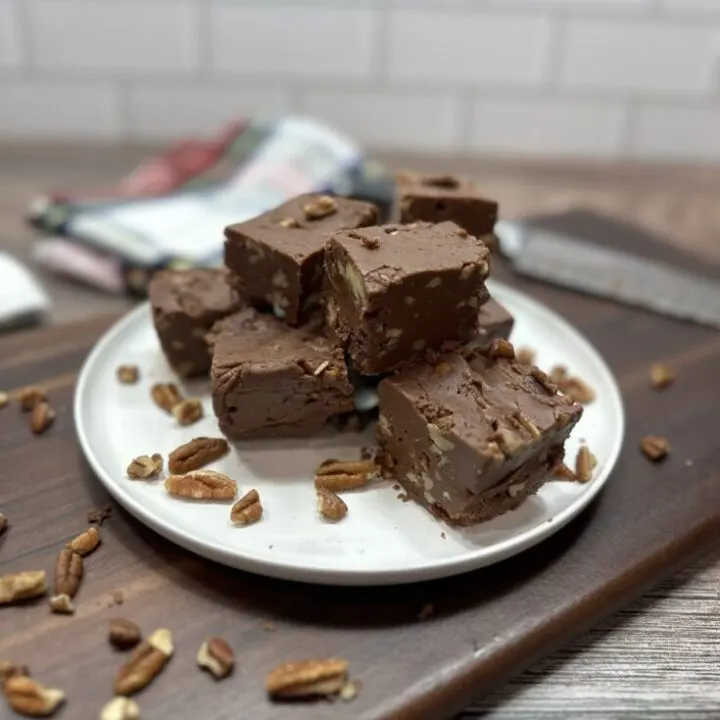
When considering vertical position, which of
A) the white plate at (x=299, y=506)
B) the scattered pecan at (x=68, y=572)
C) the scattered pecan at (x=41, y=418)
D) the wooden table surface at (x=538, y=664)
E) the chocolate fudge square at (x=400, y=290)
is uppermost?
the chocolate fudge square at (x=400, y=290)

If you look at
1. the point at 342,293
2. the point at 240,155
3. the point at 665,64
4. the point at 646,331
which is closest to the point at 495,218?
the point at 342,293

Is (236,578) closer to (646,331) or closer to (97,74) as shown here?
(646,331)

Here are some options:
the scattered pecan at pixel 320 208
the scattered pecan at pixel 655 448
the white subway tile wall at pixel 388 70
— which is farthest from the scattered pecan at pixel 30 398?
the white subway tile wall at pixel 388 70

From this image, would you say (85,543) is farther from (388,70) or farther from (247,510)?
(388,70)

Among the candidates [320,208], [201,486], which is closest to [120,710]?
[201,486]

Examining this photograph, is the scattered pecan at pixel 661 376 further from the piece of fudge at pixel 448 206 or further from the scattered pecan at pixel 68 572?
the scattered pecan at pixel 68 572

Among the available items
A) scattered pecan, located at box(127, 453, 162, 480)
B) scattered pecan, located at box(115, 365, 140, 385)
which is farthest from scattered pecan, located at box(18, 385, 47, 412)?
scattered pecan, located at box(127, 453, 162, 480)
